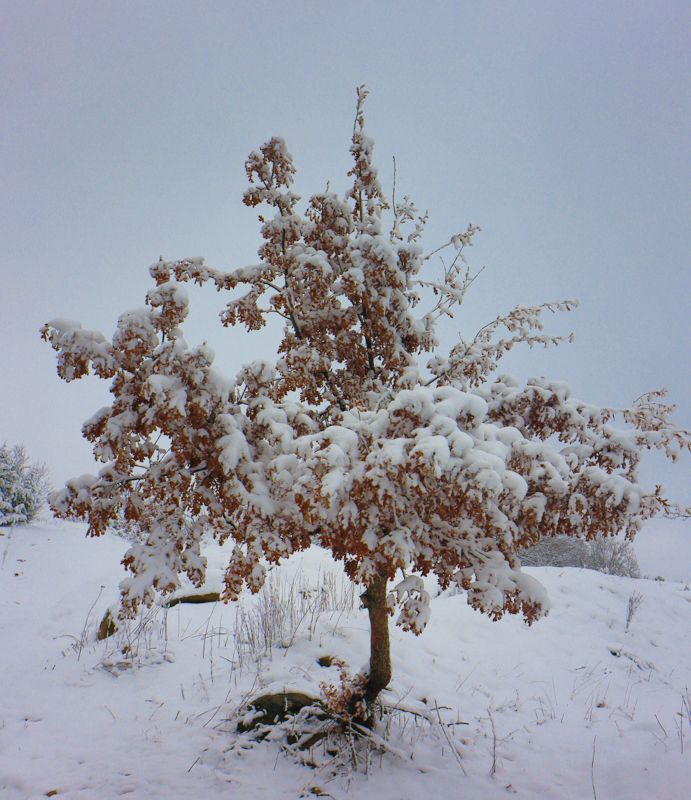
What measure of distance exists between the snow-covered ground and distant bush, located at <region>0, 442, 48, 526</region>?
16.3ft

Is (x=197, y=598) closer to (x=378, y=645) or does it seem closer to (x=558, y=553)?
(x=378, y=645)

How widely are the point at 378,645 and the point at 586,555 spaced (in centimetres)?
2016

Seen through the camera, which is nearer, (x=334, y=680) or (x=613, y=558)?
(x=334, y=680)

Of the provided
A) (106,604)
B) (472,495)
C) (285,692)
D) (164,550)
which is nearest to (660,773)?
(285,692)

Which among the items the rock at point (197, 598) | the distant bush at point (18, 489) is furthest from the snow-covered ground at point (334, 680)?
the distant bush at point (18, 489)

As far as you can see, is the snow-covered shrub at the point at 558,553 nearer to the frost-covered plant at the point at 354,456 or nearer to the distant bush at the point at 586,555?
the distant bush at the point at 586,555

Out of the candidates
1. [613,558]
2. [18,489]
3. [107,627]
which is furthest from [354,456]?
[613,558]

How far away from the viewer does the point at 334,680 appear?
5414mm

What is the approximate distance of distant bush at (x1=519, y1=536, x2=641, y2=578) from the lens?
20639 mm

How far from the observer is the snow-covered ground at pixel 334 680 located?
3891 mm

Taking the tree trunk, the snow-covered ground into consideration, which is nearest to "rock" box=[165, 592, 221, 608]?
the snow-covered ground

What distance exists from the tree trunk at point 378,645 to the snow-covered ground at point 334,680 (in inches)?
18.8

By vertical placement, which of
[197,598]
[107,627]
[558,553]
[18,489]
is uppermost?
[18,489]

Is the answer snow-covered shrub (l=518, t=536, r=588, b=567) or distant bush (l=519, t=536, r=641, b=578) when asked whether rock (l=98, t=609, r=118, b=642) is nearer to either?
distant bush (l=519, t=536, r=641, b=578)
